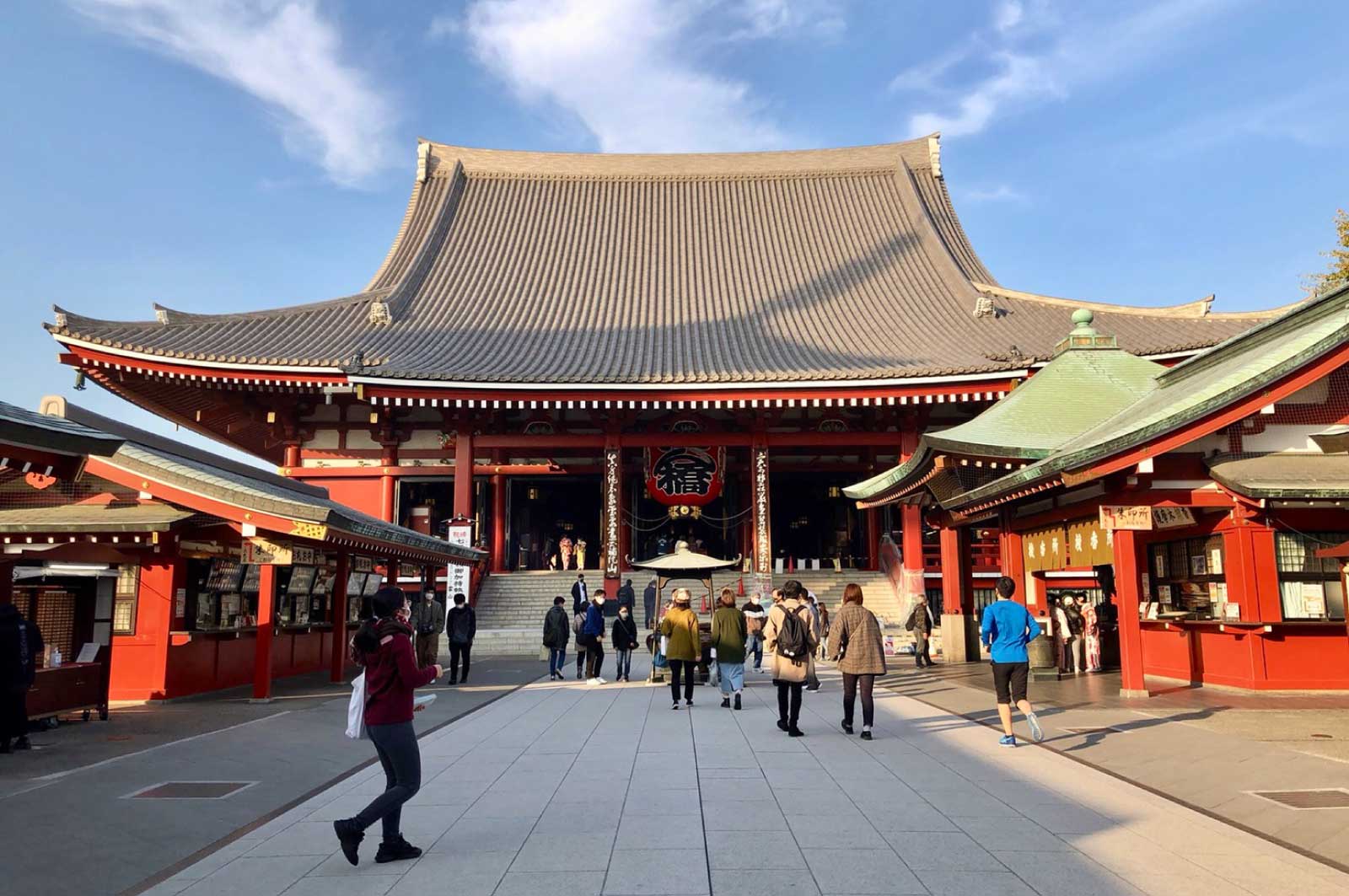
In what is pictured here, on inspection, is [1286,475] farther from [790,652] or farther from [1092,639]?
[790,652]

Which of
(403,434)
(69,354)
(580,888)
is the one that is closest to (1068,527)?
(580,888)

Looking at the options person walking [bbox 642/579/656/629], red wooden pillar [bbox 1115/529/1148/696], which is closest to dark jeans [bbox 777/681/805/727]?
red wooden pillar [bbox 1115/529/1148/696]

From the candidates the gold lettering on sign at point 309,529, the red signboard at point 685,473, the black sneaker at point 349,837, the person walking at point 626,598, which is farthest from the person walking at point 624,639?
the black sneaker at point 349,837

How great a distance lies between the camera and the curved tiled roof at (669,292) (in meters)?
24.2

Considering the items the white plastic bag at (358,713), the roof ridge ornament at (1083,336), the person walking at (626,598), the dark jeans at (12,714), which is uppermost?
the roof ridge ornament at (1083,336)

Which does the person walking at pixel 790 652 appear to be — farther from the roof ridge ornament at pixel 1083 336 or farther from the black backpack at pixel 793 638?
the roof ridge ornament at pixel 1083 336

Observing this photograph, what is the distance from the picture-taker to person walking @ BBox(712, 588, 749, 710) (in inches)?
484

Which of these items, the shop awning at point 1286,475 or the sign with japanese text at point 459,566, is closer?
the shop awning at point 1286,475

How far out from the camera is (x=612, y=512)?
25469 mm

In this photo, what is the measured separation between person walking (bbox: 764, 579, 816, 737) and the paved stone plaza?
0.52 metres

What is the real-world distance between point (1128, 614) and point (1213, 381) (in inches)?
139

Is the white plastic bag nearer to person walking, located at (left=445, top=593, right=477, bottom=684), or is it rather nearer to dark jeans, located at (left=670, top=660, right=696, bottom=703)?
dark jeans, located at (left=670, top=660, right=696, bottom=703)

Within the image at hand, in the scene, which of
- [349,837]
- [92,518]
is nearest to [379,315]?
[92,518]

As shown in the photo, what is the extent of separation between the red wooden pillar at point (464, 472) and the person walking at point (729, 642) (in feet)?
44.9
